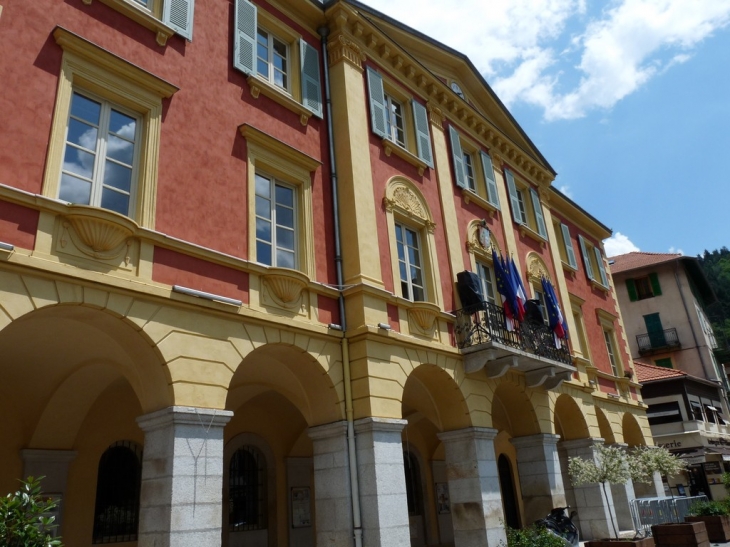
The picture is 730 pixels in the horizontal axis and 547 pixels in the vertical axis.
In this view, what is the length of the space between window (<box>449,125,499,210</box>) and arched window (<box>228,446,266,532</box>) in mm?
8540

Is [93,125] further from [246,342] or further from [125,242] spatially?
[246,342]

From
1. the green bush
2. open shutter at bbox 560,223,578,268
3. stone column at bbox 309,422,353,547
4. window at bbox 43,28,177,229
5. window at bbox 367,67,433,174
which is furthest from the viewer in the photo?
open shutter at bbox 560,223,578,268

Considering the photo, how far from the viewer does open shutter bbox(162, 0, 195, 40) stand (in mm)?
9859

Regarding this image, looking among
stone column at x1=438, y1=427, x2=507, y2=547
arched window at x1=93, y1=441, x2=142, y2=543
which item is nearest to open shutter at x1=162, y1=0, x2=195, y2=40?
arched window at x1=93, y1=441, x2=142, y2=543

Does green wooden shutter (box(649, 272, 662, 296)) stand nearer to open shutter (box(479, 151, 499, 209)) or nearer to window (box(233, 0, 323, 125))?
open shutter (box(479, 151, 499, 209))

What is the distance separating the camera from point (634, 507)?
16344 mm

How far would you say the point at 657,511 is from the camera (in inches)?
653

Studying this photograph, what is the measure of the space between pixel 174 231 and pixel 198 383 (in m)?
2.24

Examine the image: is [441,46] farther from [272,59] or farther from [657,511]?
[657,511]

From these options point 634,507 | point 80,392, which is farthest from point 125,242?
point 634,507

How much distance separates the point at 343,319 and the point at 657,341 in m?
31.4

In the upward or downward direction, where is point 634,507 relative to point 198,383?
downward

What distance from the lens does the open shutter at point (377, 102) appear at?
1344 cm

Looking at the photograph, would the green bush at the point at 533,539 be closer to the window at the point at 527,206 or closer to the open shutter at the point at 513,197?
the open shutter at the point at 513,197
